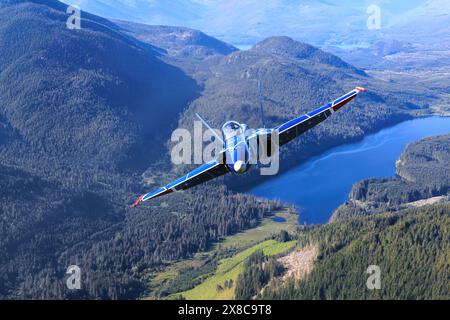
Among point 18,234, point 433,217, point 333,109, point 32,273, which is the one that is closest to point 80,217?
point 18,234

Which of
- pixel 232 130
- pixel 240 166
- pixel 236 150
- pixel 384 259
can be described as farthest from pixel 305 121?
pixel 384 259

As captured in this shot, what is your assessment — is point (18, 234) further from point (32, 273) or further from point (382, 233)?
point (382, 233)

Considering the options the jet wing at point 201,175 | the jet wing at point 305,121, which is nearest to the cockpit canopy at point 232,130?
the jet wing at point 201,175

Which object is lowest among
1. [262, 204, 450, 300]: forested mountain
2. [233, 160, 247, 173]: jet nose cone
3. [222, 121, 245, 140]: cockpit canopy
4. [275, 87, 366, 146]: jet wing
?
[262, 204, 450, 300]: forested mountain

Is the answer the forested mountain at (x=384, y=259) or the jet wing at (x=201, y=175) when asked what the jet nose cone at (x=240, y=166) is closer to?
the jet wing at (x=201, y=175)

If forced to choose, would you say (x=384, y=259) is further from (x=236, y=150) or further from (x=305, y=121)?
(x=236, y=150)

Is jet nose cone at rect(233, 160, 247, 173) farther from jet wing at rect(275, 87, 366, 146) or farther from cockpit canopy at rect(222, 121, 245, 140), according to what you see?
jet wing at rect(275, 87, 366, 146)

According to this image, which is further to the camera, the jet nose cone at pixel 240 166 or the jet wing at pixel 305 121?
the jet wing at pixel 305 121

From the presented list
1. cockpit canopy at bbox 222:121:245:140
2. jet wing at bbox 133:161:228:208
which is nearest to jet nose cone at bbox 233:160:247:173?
jet wing at bbox 133:161:228:208
